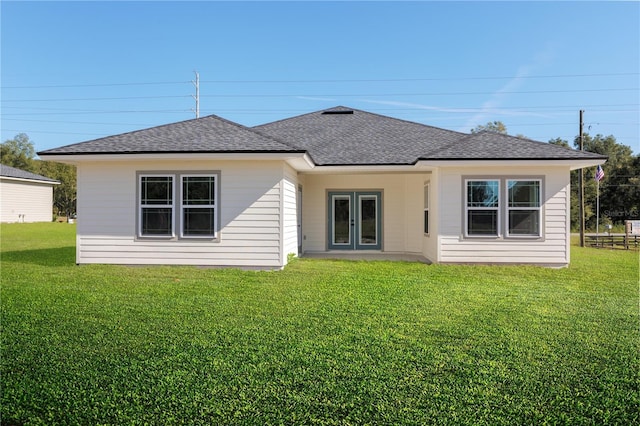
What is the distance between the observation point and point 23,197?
33656 mm

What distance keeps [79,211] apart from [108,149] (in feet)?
6.05

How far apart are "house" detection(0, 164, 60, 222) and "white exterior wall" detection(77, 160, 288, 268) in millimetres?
25676

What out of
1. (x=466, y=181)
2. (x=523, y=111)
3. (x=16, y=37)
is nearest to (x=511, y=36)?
(x=466, y=181)

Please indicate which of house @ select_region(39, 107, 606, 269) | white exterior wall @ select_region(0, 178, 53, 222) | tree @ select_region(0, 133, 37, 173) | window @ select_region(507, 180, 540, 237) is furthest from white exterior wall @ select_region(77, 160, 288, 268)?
tree @ select_region(0, 133, 37, 173)

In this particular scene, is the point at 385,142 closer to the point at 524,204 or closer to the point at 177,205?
the point at 524,204

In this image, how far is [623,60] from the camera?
1352 cm

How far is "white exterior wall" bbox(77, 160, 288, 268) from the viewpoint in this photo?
10.6 m

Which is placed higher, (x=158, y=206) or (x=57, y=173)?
(x=57, y=173)

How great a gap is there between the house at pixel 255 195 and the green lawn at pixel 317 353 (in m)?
2.43

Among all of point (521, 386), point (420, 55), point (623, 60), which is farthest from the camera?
point (420, 55)

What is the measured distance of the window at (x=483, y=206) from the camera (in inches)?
448

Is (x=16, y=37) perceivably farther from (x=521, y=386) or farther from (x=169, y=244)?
(x=521, y=386)

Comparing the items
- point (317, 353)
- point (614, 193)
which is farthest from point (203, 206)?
point (614, 193)

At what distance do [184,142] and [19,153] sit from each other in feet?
214
